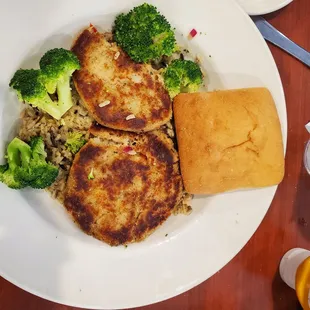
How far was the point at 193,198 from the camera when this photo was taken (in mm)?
2328

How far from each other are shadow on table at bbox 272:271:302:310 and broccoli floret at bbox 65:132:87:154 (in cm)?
135

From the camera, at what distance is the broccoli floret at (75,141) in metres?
2.21

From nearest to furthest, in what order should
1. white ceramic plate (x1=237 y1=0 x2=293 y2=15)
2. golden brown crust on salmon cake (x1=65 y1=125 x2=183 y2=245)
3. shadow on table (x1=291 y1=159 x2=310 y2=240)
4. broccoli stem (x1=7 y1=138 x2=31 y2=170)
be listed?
broccoli stem (x1=7 y1=138 x2=31 y2=170), golden brown crust on salmon cake (x1=65 y1=125 x2=183 y2=245), white ceramic plate (x1=237 y1=0 x2=293 y2=15), shadow on table (x1=291 y1=159 x2=310 y2=240)

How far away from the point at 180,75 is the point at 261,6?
23.6 inches

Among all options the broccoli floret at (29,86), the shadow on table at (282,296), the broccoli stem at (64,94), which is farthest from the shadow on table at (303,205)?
the broccoli floret at (29,86)

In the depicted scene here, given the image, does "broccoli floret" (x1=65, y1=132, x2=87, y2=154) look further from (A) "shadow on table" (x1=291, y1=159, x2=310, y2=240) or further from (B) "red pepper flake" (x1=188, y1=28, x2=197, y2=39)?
(A) "shadow on table" (x1=291, y1=159, x2=310, y2=240)

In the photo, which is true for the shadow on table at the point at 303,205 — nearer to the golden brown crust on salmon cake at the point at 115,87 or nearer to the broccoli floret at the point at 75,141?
the golden brown crust on salmon cake at the point at 115,87

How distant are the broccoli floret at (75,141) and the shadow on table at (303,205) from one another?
4.13 ft

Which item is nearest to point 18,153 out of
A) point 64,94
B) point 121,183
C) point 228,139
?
point 64,94

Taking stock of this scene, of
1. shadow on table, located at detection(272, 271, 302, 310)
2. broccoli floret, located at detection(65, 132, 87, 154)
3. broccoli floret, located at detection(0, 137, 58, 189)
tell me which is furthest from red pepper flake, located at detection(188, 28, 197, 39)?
shadow on table, located at detection(272, 271, 302, 310)

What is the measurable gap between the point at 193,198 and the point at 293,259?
711 millimetres

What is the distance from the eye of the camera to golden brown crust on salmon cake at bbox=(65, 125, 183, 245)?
2.15m

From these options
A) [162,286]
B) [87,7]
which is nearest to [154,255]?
[162,286]

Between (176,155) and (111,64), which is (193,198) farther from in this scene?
(111,64)
